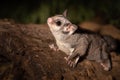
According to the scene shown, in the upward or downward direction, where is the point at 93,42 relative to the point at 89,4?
upward

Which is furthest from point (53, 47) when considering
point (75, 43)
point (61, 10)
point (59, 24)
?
point (61, 10)

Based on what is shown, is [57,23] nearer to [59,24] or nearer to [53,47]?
[59,24]

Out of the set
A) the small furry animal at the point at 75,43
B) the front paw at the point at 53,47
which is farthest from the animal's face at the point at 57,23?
the front paw at the point at 53,47

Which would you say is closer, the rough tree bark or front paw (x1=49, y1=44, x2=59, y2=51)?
the rough tree bark

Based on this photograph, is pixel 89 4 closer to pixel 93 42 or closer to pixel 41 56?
pixel 93 42

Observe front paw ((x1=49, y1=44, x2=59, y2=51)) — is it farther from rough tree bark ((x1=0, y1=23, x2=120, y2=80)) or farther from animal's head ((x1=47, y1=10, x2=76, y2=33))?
animal's head ((x1=47, y1=10, x2=76, y2=33))

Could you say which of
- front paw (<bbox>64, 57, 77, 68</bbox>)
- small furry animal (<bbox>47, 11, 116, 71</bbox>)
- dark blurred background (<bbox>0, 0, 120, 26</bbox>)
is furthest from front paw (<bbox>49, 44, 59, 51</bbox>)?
dark blurred background (<bbox>0, 0, 120, 26</bbox>)

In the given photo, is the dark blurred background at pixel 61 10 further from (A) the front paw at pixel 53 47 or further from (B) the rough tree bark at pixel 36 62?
(A) the front paw at pixel 53 47

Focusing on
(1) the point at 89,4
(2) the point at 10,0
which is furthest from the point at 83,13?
(2) the point at 10,0
